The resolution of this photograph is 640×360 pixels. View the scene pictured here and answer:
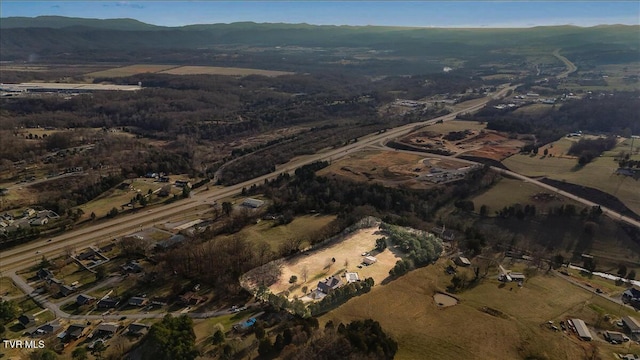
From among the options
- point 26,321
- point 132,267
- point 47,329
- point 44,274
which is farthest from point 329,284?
point 44,274

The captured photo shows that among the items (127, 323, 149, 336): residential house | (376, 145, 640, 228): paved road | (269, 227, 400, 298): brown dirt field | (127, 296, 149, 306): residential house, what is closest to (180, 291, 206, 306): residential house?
(127, 296, 149, 306): residential house

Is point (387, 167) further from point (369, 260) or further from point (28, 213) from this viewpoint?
point (28, 213)

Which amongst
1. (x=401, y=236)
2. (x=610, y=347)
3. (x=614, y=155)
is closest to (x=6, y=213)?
(x=401, y=236)

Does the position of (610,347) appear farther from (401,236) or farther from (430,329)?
(401,236)

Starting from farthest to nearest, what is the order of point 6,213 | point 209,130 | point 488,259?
point 209,130, point 6,213, point 488,259

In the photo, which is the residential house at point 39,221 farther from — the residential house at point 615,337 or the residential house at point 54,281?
the residential house at point 615,337

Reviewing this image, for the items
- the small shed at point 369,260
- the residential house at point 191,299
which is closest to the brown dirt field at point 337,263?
the small shed at point 369,260
